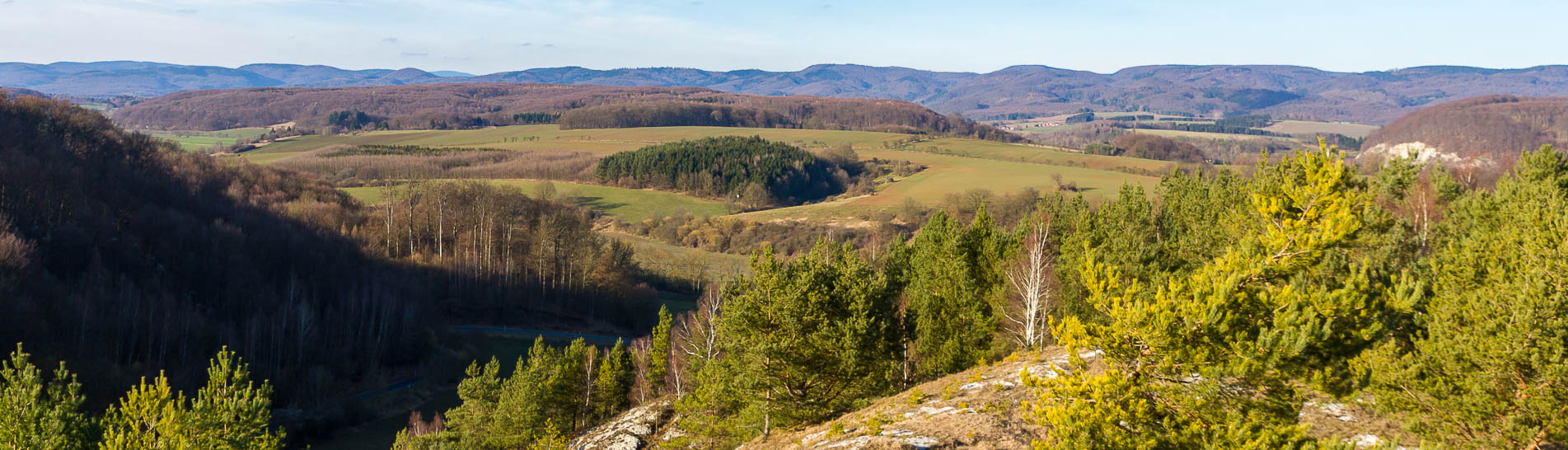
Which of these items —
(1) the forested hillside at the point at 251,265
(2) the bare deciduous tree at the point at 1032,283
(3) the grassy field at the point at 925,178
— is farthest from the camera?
(3) the grassy field at the point at 925,178

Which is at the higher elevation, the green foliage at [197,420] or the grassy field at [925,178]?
the green foliage at [197,420]

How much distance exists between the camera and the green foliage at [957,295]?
1189 inches

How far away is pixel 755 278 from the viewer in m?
22.2

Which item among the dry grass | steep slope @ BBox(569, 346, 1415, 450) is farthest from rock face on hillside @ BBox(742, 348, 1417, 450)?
the dry grass

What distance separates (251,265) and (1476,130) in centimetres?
18068

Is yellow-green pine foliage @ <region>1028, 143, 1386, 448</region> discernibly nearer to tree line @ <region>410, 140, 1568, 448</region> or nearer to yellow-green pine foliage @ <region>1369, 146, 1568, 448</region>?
tree line @ <region>410, 140, 1568, 448</region>

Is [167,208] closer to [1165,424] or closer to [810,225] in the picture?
[810,225]

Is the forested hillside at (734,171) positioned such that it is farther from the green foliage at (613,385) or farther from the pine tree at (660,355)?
the green foliage at (613,385)

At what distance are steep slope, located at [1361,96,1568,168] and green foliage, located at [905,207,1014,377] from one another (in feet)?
390

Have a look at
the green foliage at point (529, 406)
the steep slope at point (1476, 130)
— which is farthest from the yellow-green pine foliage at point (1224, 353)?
the steep slope at point (1476, 130)

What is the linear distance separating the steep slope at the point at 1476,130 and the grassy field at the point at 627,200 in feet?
332

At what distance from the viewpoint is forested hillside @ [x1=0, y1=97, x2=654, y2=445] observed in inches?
1941

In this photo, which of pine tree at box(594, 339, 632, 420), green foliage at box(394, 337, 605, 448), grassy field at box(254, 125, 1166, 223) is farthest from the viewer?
grassy field at box(254, 125, 1166, 223)

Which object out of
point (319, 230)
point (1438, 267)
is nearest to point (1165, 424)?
point (1438, 267)
